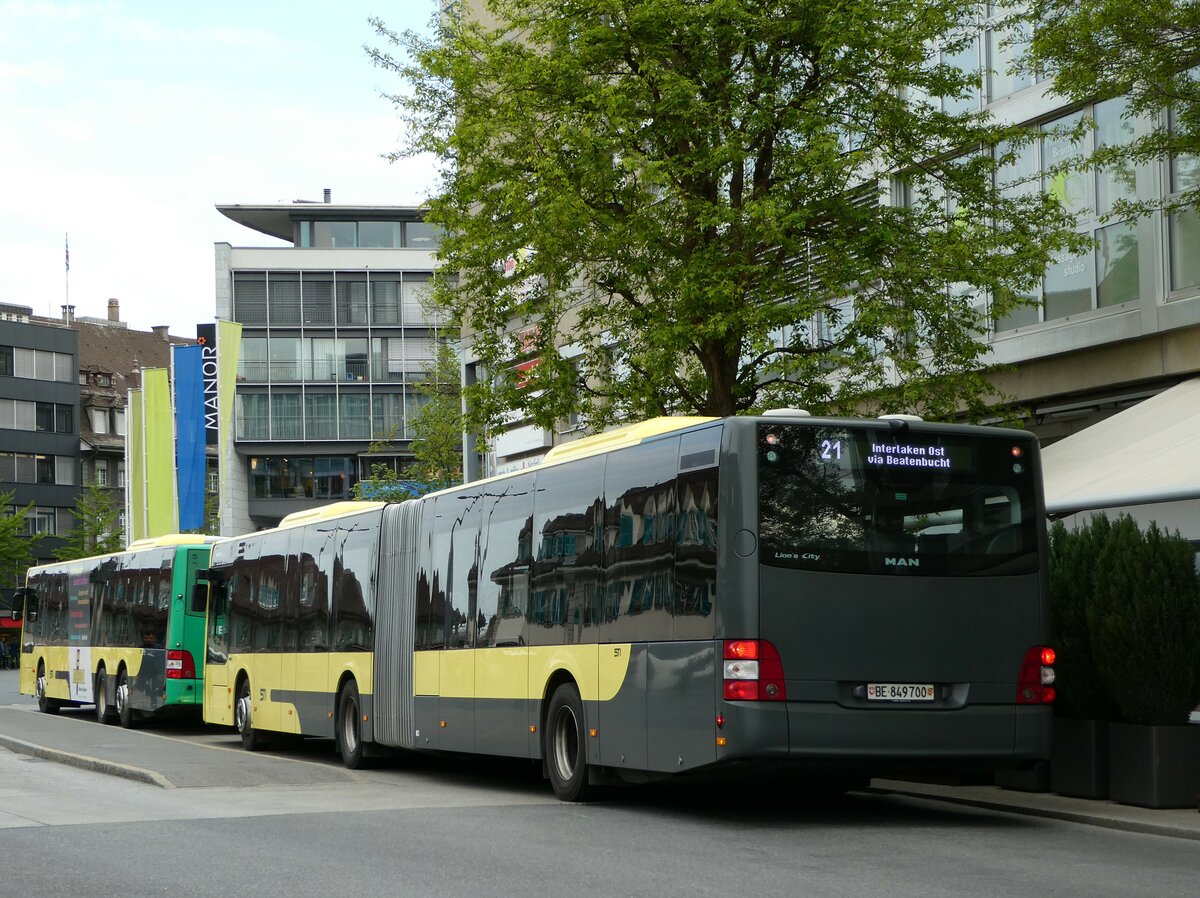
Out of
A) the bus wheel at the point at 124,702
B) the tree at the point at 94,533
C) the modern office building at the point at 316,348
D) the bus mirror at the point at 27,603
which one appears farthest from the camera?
the modern office building at the point at 316,348

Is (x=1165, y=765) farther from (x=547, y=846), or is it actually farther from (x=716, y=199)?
(x=716, y=199)

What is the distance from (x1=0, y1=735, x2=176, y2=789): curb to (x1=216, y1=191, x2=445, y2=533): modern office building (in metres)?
69.9

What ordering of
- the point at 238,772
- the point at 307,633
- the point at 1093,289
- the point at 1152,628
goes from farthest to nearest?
the point at 1093,289
the point at 307,633
the point at 238,772
the point at 1152,628

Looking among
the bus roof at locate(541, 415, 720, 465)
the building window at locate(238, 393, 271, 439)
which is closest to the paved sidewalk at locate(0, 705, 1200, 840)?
the bus roof at locate(541, 415, 720, 465)

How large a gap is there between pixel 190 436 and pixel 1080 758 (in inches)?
1731

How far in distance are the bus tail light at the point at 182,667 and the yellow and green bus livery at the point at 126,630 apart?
2cm

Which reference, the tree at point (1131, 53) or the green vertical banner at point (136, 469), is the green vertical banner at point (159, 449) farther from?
the tree at point (1131, 53)

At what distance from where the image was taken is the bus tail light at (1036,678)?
45.0ft

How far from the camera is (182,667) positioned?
29484 mm

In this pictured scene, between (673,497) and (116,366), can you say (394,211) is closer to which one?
(116,366)

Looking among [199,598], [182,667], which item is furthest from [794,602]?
[182,667]

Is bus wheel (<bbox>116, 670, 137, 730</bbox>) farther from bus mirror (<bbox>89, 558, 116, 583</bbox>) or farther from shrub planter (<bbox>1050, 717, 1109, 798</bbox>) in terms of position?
shrub planter (<bbox>1050, 717, 1109, 798</bbox>)

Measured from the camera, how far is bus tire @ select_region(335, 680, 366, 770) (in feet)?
68.8

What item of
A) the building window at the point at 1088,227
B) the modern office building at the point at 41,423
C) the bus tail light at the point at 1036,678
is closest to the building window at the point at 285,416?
the modern office building at the point at 41,423
